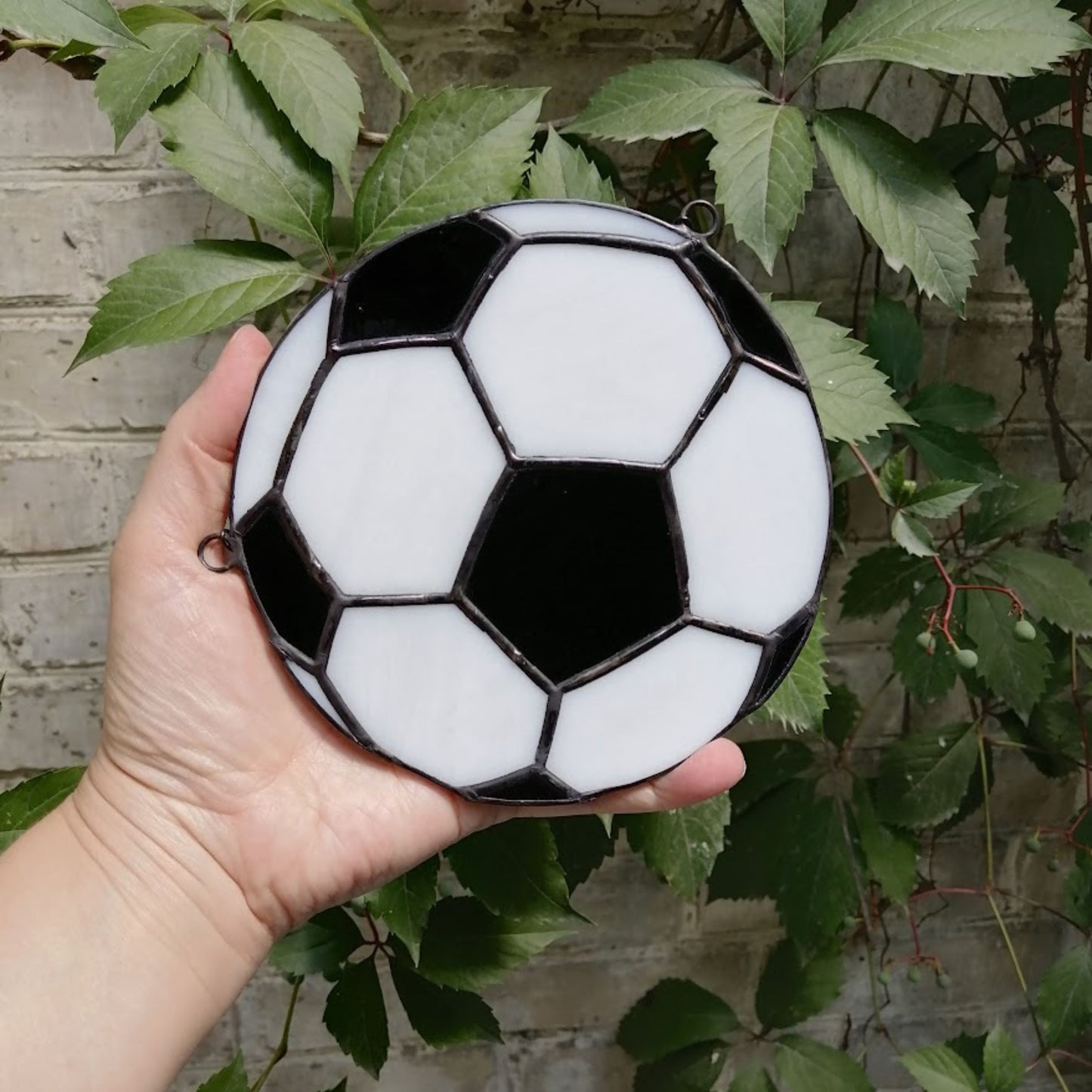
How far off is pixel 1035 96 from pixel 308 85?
2.06 ft

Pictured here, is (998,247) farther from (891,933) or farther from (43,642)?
(43,642)

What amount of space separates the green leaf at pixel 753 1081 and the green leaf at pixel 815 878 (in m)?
0.14

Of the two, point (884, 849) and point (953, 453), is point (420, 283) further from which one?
point (884, 849)

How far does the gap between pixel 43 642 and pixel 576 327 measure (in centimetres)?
77

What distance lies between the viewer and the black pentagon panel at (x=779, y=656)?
1.81 ft

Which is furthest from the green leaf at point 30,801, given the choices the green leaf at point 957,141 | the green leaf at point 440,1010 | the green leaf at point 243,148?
the green leaf at point 957,141

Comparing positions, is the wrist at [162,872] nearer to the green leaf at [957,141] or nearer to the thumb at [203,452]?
the thumb at [203,452]

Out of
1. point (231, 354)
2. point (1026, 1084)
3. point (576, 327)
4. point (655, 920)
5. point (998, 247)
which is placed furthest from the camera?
point (1026, 1084)

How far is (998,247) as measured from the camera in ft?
3.14

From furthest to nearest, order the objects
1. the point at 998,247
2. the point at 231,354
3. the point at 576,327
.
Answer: the point at 998,247, the point at 231,354, the point at 576,327

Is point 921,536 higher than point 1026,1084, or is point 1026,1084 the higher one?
point 921,536

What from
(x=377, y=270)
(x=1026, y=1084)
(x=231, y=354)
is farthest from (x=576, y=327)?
(x=1026, y=1084)

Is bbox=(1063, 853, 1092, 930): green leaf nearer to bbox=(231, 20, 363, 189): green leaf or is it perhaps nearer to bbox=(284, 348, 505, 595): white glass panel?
bbox=(284, 348, 505, 595): white glass panel

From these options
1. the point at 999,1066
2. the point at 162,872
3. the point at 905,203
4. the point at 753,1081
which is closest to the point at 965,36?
the point at 905,203
